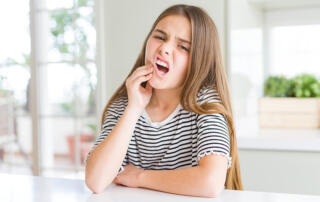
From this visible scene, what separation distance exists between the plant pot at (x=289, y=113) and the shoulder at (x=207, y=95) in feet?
3.28

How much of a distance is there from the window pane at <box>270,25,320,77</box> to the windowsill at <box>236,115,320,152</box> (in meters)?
0.50

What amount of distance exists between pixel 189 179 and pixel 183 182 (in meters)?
0.02

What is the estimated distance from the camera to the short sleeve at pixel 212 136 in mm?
992

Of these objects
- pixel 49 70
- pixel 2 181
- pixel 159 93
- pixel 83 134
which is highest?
pixel 49 70

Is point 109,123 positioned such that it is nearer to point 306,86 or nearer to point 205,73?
point 205,73

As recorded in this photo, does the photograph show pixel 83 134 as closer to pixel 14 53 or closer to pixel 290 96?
pixel 14 53

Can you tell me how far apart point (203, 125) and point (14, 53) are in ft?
8.48

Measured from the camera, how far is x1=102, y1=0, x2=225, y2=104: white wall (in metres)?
2.22

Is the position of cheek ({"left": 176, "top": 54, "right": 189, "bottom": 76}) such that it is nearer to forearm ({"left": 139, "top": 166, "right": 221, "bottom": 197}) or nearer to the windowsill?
forearm ({"left": 139, "top": 166, "right": 221, "bottom": 197})

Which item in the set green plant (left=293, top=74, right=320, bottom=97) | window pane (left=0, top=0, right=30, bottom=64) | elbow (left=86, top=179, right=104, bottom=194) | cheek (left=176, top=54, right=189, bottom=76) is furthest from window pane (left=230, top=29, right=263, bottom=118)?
window pane (left=0, top=0, right=30, bottom=64)

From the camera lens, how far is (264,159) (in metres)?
1.87

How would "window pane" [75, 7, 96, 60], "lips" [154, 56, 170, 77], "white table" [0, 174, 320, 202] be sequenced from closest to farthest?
"white table" [0, 174, 320, 202] < "lips" [154, 56, 170, 77] < "window pane" [75, 7, 96, 60]

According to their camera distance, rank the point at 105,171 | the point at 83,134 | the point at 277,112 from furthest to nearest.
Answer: the point at 83,134 < the point at 277,112 < the point at 105,171

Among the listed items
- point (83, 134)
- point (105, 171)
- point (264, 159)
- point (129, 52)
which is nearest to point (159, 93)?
point (105, 171)
